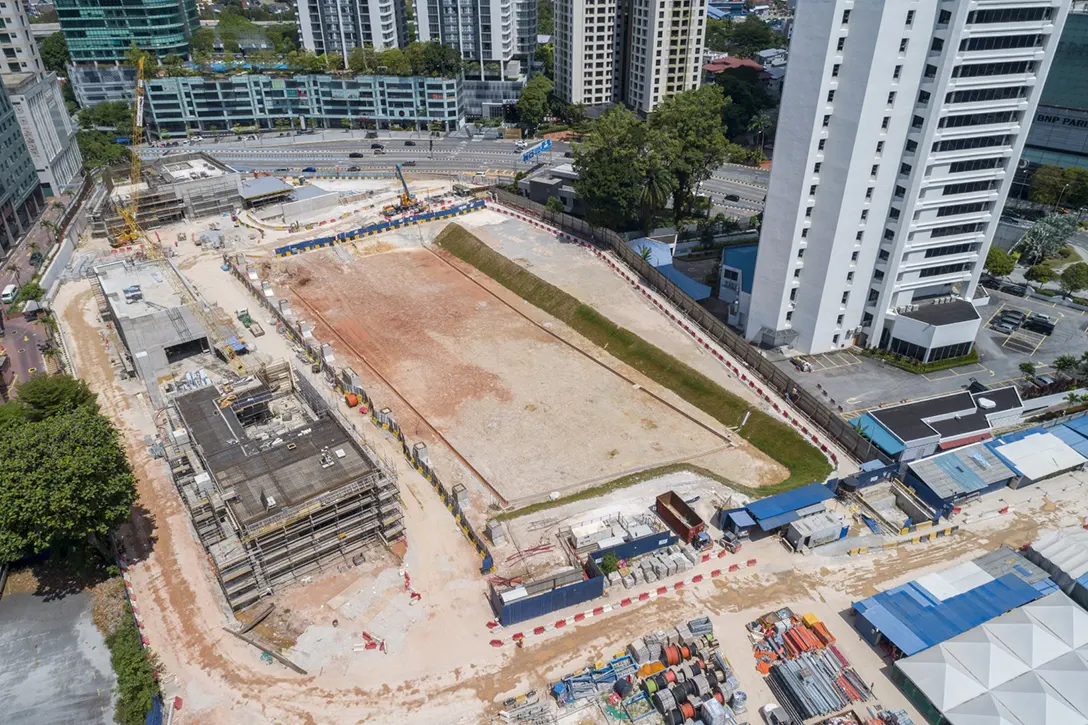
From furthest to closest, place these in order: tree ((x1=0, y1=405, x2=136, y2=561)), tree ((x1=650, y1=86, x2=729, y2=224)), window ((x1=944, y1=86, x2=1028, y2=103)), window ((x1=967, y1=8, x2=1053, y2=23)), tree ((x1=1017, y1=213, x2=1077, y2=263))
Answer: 1. tree ((x1=650, y1=86, x2=729, y2=224))
2. tree ((x1=1017, y1=213, x2=1077, y2=263))
3. window ((x1=944, y1=86, x2=1028, y2=103))
4. window ((x1=967, y1=8, x2=1053, y2=23))
5. tree ((x1=0, y1=405, x2=136, y2=561))

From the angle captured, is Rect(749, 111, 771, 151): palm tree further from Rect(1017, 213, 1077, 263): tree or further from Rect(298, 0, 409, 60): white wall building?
Rect(298, 0, 409, 60): white wall building

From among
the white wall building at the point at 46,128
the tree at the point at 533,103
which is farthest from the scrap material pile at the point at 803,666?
the tree at the point at 533,103

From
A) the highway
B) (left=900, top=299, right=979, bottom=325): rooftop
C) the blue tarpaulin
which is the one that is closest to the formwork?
the blue tarpaulin

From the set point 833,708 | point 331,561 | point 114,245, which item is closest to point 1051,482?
point 833,708

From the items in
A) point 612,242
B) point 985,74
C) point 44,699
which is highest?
point 985,74

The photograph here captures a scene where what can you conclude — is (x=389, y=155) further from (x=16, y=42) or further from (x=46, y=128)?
(x=16, y=42)

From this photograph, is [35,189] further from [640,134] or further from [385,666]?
[385,666]

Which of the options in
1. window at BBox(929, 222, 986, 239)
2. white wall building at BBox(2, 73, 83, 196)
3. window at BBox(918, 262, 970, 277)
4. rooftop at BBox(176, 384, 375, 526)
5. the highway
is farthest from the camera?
the highway
